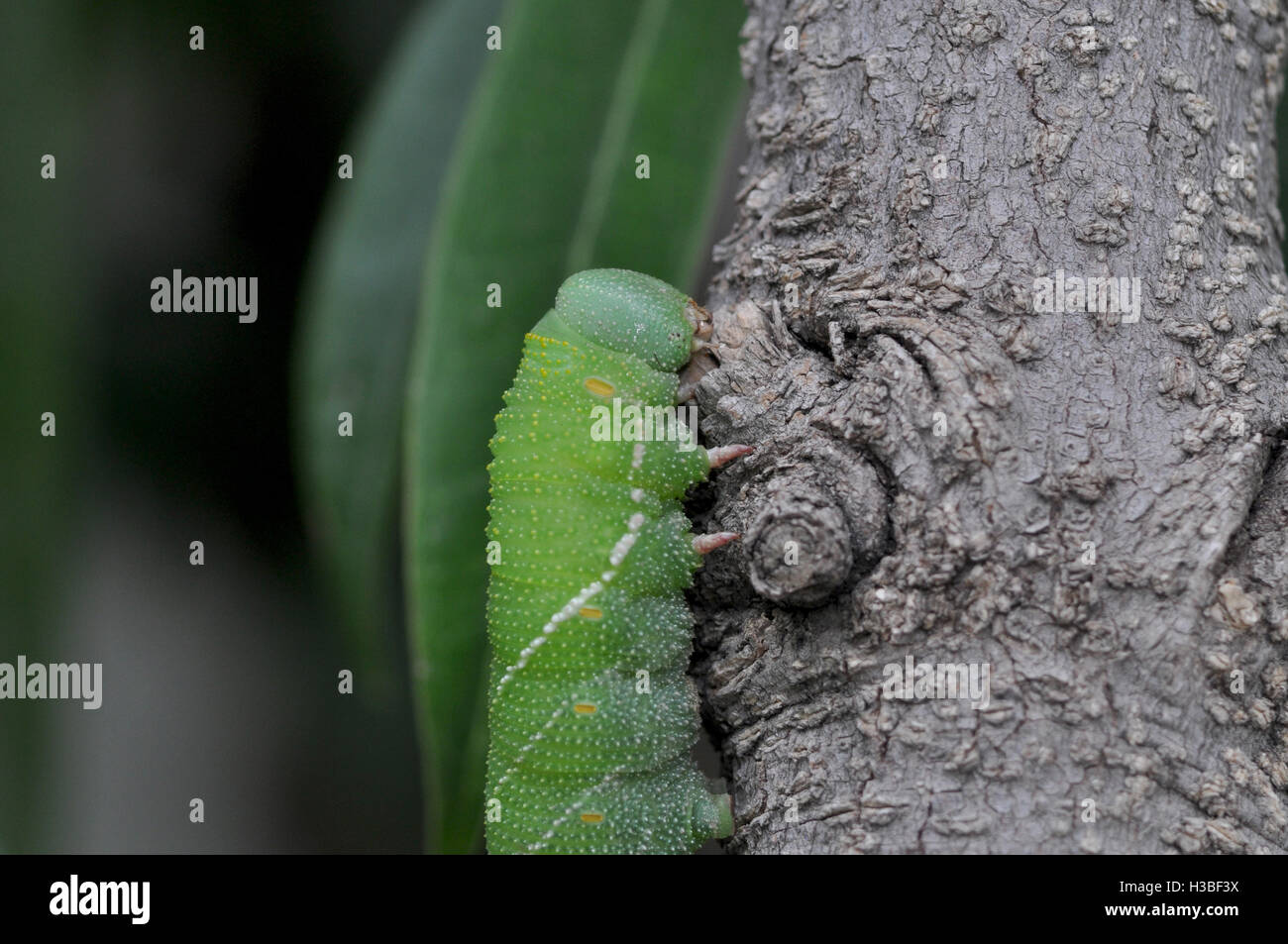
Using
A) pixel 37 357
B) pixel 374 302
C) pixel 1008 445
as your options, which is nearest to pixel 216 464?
pixel 37 357

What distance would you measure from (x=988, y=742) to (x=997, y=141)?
73 centimetres

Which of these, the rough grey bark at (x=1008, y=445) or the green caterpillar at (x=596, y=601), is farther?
the green caterpillar at (x=596, y=601)

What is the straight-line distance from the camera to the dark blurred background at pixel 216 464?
2.75 m

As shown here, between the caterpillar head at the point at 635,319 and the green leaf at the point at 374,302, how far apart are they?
71 centimetres

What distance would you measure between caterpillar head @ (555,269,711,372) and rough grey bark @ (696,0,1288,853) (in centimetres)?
8

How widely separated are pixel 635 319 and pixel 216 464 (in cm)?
171

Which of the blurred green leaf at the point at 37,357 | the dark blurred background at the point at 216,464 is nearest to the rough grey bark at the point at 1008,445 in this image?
the blurred green leaf at the point at 37,357

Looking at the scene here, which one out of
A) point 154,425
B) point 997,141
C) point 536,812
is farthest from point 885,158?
point 154,425

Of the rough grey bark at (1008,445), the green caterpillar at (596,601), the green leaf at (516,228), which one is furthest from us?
the green leaf at (516,228)

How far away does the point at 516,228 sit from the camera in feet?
6.28

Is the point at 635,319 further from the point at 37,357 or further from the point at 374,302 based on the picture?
the point at 37,357

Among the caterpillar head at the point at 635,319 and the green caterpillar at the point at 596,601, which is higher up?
the caterpillar head at the point at 635,319

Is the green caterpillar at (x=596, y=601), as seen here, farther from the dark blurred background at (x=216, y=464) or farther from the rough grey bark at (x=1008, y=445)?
the dark blurred background at (x=216, y=464)

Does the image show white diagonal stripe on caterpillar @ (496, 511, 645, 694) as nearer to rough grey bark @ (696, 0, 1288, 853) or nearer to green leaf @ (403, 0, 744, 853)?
rough grey bark @ (696, 0, 1288, 853)
